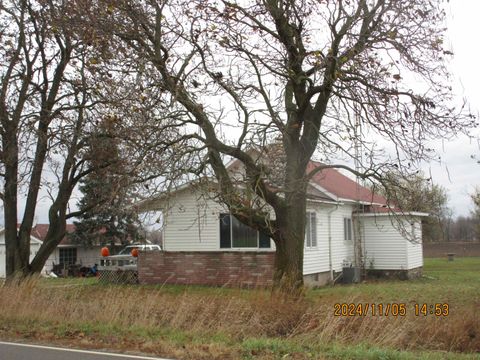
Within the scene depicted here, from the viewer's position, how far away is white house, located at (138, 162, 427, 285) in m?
22.2

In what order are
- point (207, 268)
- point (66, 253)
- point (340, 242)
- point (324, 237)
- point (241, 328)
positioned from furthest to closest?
point (66, 253), point (340, 242), point (324, 237), point (207, 268), point (241, 328)

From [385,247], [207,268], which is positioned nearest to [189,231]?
[207,268]

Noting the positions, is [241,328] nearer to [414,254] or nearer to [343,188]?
[414,254]

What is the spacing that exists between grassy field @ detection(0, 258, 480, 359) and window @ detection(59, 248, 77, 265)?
111ft

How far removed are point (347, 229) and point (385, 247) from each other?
1.97 metres

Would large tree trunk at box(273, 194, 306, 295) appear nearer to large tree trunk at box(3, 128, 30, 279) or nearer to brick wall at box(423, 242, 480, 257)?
large tree trunk at box(3, 128, 30, 279)

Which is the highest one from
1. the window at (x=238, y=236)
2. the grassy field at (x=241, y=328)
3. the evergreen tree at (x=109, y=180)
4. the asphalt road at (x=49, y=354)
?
the evergreen tree at (x=109, y=180)

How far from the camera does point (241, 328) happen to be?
33.3 feet

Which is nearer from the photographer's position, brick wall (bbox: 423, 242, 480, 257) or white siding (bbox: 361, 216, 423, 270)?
white siding (bbox: 361, 216, 423, 270)

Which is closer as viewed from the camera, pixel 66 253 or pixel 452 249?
pixel 66 253

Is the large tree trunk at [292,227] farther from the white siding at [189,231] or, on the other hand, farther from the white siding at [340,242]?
the white siding at [340,242]

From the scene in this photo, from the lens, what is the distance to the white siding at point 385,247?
25375 mm
